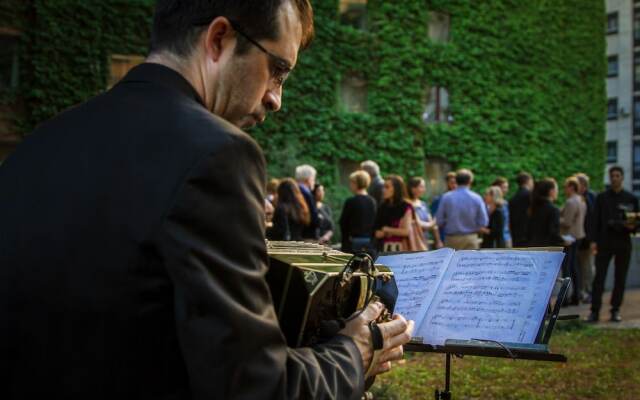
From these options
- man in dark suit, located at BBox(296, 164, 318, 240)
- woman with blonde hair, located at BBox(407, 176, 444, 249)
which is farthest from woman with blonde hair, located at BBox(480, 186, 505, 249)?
man in dark suit, located at BBox(296, 164, 318, 240)

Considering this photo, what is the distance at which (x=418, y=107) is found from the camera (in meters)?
20.9

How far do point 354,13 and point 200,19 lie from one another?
64.5ft

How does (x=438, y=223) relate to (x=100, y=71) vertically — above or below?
below

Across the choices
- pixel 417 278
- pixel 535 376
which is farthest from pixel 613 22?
pixel 417 278

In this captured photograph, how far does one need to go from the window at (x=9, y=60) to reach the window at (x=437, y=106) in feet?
38.7

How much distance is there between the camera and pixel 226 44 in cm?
160

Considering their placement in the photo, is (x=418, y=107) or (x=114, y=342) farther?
(x=418, y=107)

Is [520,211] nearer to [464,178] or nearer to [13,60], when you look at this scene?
[464,178]

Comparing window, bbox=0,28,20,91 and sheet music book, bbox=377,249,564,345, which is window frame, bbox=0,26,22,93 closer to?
window, bbox=0,28,20,91

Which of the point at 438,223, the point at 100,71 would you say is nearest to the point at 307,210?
the point at 438,223

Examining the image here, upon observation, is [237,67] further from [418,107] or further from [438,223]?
[418,107]

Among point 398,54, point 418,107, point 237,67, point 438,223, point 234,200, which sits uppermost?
point 398,54

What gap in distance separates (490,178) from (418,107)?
3.52 m

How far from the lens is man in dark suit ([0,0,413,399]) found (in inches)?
50.1
